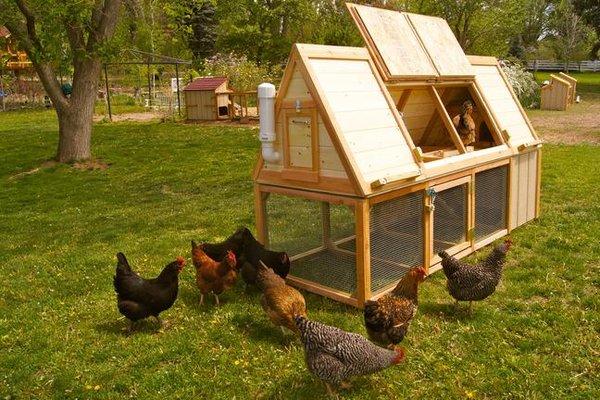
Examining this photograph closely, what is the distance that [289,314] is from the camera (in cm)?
478

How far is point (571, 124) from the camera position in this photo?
20.1 meters

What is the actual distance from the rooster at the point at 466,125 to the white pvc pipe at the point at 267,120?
3.11 m

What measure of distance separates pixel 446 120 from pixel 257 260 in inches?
127

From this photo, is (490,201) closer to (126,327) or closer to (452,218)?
(452,218)

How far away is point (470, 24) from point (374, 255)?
30.5m

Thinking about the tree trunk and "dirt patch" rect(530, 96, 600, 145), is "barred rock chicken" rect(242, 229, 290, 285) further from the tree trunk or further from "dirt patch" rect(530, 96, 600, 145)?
"dirt patch" rect(530, 96, 600, 145)

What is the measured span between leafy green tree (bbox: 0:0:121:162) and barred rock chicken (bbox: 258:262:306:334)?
28.5ft

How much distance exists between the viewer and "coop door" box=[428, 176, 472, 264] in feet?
21.2

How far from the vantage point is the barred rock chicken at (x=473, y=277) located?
17.2 feet

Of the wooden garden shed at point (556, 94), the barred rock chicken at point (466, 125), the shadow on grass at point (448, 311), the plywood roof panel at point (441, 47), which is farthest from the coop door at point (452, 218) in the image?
the wooden garden shed at point (556, 94)

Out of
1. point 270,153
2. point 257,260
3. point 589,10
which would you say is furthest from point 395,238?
point 589,10

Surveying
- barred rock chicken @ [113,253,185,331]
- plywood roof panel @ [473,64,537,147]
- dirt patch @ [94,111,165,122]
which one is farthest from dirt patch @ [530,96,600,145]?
dirt patch @ [94,111,165,122]

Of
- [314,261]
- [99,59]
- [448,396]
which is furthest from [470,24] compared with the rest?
[448,396]

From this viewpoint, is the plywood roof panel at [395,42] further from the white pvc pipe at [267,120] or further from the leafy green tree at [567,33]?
the leafy green tree at [567,33]
